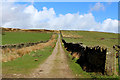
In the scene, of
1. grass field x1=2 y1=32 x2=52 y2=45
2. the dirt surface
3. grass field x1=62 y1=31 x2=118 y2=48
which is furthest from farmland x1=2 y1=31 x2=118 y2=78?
grass field x1=2 y1=32 x2=52 y2=45

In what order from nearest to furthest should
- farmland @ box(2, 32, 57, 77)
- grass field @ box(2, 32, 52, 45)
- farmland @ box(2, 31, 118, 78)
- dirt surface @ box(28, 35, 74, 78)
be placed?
dirt surface @ box(28, 35, 74, 78) → farmland @ box(2, 31, 118, 78) → farmland @ box(2, 32, 57, 77) → grass field @ box(2, 32, 52, 45)

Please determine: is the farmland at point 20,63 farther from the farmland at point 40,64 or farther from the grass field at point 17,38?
the grass field at point 17,38

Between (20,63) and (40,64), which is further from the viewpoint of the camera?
(20,63)

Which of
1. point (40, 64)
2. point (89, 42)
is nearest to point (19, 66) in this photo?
point (40, 64)

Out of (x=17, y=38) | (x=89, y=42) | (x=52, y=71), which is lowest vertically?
(x=52, y=71)

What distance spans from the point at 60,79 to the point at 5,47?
16.5 meters

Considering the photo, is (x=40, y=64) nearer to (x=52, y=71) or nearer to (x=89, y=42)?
(x=52, y=71)

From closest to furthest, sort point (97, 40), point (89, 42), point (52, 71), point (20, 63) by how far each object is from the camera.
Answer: point (52, 71), point (20, 63), point (89, 42), point (97, 40)

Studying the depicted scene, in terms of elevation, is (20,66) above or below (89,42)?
below

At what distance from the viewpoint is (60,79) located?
33.6 feet

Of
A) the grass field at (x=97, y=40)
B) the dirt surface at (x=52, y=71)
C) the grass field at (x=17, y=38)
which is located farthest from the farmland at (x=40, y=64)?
the grass field at (x=17, y=38)

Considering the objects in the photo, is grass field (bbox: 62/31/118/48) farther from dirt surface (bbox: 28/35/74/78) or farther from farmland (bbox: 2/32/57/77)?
farmland (bbox: 2/32/57/77)

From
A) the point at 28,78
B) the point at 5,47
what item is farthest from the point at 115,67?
the point at 5,47

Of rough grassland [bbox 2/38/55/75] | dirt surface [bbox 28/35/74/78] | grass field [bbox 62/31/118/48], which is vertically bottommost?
dirt surface [bbox 28/35/74/78]
